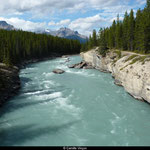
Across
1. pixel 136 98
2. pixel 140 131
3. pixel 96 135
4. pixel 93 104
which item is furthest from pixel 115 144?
pixel 136 98

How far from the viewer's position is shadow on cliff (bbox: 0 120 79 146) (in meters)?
15.3

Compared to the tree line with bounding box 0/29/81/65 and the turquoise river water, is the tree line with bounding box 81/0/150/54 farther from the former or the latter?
the tree line with bounding box 0/29/81/65

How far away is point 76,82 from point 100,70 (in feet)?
58.0

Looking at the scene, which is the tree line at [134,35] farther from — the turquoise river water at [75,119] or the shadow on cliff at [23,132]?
the shadow on cliff at [23,132]

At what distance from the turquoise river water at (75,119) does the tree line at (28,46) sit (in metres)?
29.8

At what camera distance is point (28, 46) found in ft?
275

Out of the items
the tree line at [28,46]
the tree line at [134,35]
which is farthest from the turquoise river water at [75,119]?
the tree line at [28,46]

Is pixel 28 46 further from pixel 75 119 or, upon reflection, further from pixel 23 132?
pixel 23 132

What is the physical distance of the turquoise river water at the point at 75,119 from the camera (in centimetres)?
1534

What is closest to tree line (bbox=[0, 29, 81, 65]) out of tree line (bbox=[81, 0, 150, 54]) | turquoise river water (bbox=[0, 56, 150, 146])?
turquoise river water (bbox=[0, 56, 150, 146])

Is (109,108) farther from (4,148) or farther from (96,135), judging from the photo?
(4,148)

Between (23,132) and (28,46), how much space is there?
76.1 m

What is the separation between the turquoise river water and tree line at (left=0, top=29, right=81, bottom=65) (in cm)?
2980

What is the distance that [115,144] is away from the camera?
14555 millimetres
